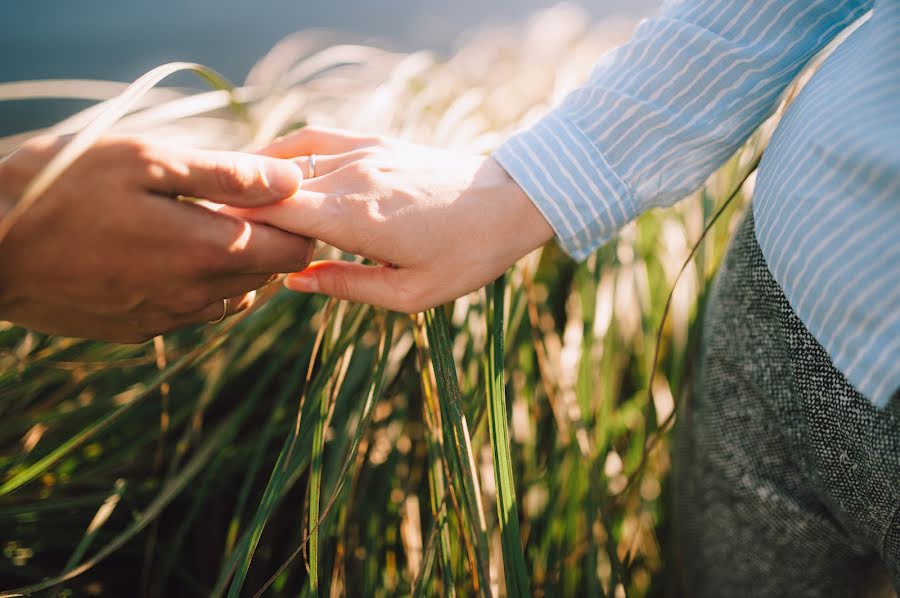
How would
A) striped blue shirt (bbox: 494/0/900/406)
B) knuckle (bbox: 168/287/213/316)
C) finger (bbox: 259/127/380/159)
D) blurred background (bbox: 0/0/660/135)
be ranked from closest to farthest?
striped blue shirt (bbox: 494/0/900/406)
knuckle (bbox: 168/287/213/316)
finger (bbox: 259/127/380/159)
blurred background (bbox: 0/0/660/135)

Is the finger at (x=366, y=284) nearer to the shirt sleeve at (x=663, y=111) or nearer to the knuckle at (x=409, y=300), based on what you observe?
the knuckle at (x=409, y=300)

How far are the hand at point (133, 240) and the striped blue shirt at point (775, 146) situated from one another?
23 centimetres

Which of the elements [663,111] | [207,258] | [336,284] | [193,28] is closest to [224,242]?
[207,258]

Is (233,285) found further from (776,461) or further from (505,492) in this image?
(776,461)

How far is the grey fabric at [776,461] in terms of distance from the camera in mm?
404

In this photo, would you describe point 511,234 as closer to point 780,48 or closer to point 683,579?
point 780,48

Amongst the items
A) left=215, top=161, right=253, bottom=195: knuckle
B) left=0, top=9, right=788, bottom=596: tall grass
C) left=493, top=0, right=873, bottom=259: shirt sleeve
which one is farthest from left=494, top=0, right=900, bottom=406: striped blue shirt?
left=215, top=161, right=253, bottom=195: knuckle

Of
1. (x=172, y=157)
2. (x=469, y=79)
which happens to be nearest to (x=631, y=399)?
(x=172, y=157)

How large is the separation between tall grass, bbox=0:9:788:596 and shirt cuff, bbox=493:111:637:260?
0.10 meters

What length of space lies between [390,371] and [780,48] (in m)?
0.54

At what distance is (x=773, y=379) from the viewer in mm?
469

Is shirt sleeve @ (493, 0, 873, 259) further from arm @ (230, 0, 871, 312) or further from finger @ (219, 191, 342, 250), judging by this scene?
finger @ (219, 191, 342, 250)

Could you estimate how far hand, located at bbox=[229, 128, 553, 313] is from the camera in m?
0.48

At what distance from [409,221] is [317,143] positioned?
167 millimetres
